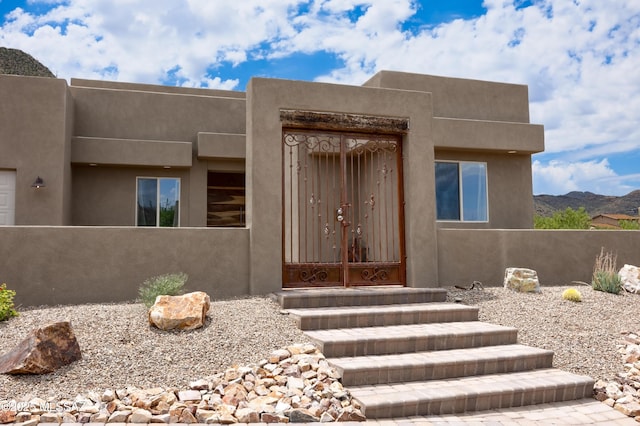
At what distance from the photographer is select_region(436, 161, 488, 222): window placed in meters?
12.3

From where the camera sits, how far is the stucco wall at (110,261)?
6969 millimetres

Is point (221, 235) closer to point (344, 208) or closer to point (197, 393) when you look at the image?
point (344, 208)

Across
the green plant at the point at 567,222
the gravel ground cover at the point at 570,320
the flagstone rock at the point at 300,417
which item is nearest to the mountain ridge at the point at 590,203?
the green plant at the point at 567,222

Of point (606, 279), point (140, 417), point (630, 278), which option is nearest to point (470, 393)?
point (140, 417)

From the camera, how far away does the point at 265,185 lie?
7535 millimetres

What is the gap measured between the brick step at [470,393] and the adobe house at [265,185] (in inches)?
119

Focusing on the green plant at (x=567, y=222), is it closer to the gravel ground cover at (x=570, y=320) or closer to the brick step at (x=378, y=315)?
the gravel ground cover at (x=570, y=320)

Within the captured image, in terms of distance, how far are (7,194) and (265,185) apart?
705cm

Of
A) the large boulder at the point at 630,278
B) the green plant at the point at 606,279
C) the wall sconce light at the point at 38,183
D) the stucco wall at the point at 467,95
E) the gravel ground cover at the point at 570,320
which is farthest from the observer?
the stucco wall at the point at 467,95

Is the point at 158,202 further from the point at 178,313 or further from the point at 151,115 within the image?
the point at 178,313

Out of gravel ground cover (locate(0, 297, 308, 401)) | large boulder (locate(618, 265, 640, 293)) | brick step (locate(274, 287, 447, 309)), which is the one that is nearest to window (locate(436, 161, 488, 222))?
large boulder (locate(618, 265, 640, 293))

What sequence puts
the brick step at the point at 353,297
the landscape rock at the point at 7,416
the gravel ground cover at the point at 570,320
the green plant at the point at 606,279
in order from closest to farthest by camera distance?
the landscape rock at the point at 7,416
the gravel ground cover at the point at 570,320
the brick step at the point at 353,297
the green plant at the point at 606,279

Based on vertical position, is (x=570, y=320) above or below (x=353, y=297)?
below

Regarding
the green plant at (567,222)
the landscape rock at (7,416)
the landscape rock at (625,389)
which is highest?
the green plant at (567,222)
